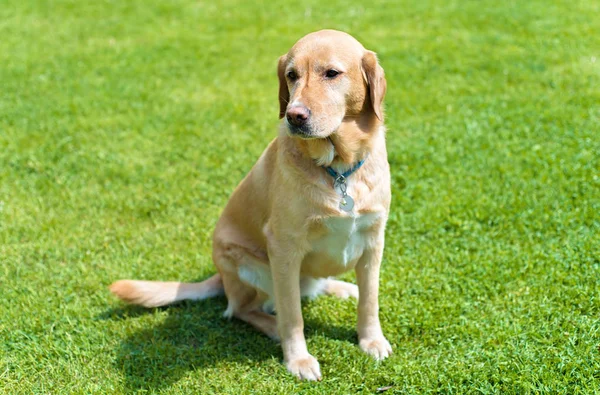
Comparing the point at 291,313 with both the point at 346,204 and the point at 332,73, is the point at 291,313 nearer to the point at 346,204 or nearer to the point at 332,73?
the point at 346,204

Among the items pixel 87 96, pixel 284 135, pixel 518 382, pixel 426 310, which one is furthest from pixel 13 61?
pixel 518 382

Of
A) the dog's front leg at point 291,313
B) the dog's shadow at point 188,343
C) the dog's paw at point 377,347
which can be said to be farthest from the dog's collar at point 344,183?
the dog's shadow at point 188,343

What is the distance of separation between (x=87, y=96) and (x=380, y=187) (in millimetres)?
4803

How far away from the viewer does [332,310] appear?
3.92 m

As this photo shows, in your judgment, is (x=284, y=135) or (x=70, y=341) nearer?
(x=284, y=135)

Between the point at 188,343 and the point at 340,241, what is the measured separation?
1.18 metres

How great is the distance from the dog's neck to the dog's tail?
130 cm

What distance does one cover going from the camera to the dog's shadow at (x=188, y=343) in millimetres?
3430

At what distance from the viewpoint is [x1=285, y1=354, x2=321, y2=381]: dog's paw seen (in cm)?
332

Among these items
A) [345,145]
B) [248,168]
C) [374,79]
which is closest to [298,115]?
[345,145]

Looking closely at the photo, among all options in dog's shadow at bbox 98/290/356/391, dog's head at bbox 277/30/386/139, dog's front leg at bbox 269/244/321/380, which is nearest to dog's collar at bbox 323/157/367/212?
dog's head at bbox 277/30/386/139

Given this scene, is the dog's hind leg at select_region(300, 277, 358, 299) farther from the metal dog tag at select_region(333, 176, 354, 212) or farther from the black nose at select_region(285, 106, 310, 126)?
the black nose at select_region(285, 106, 310, 126)

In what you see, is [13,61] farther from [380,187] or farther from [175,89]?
[380,187]

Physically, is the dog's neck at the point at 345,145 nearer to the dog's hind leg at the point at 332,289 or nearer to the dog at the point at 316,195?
the dog at the point at 316,195
